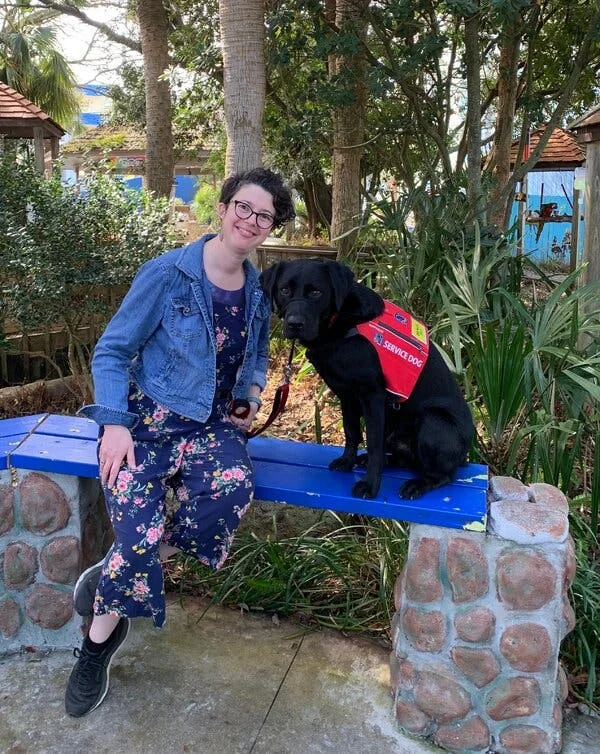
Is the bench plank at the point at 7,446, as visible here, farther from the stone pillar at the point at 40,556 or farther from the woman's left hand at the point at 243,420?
the woman's left hand at the point at 243,420

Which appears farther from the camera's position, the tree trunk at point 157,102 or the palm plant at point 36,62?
the palm plant at point 36,62

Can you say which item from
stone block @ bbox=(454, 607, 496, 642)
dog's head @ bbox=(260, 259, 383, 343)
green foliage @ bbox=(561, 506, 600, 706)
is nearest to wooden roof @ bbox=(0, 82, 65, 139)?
dog's head @ bbox=(260, 259, 383, 343)

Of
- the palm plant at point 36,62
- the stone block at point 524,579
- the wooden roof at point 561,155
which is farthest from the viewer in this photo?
the palm plant at point 36,62

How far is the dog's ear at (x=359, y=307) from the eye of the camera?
231cm

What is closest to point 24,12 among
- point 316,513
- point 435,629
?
point 316,513

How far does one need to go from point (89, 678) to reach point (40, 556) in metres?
0.55

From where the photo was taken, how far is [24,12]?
1599 cm

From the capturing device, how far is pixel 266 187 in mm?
2387

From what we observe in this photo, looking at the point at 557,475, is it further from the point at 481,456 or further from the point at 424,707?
the point at 424,707

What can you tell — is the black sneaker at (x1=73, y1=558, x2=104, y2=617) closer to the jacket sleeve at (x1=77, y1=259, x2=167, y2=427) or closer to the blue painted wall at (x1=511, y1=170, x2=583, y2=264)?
the jacket sleeve at (x1=77, y1=259, x2=167, y2=427)

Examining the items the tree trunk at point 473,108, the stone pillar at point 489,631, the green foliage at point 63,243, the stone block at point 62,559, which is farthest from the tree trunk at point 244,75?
the stone pillar at point 489,631

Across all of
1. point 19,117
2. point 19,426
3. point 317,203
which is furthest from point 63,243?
point 317,203

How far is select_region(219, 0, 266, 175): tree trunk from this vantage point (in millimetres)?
4328

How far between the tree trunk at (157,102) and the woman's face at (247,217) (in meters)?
5.60
